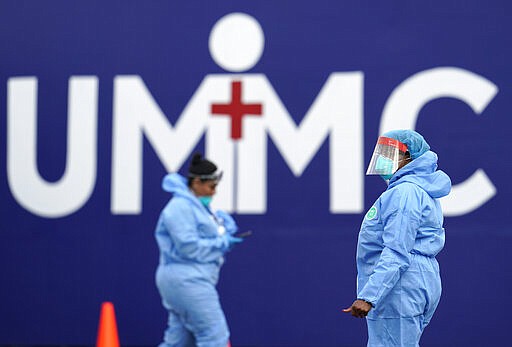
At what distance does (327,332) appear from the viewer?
7160 mm

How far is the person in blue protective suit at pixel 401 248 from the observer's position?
404 centimetres

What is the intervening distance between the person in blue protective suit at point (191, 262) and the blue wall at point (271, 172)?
1.57m

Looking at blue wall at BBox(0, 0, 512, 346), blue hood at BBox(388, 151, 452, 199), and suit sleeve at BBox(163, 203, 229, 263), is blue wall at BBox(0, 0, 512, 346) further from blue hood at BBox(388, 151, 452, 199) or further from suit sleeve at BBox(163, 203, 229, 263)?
blue hood at BBox(388, 151, 452, 199)

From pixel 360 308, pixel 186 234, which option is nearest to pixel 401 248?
pixel 360 308

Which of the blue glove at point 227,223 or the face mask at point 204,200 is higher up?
the face mask at point 204,200

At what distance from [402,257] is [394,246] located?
Result: 61 mm

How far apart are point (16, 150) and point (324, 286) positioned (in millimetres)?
2777

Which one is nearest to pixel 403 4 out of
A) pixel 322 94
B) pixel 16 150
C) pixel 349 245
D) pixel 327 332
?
pixel 322 94

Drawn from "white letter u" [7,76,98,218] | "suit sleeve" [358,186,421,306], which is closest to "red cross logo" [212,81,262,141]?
"white letter u" [7,76,98,218]

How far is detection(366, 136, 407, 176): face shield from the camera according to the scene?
4344 millimetres

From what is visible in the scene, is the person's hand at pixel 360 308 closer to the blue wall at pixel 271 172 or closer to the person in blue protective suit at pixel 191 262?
the person in blue protective suit at pixel 191 262

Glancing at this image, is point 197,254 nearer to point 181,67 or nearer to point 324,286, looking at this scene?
point 324,286

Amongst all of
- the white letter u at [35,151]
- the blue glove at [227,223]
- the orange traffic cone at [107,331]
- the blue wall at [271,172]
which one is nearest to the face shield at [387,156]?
the blue glove at [227,223]

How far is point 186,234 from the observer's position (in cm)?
548
